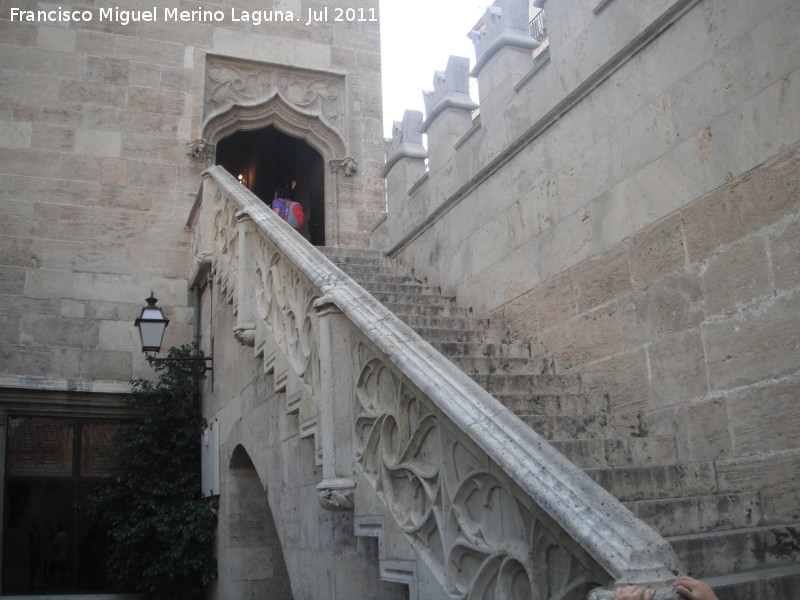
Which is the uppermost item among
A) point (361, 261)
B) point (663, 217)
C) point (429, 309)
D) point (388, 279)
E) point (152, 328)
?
point (361, 261)

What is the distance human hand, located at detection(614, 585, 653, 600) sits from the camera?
2232mm

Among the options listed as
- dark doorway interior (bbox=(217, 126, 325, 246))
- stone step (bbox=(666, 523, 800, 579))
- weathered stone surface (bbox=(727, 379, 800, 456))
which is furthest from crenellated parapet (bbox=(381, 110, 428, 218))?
Answer: dark doorway interior (bbox=(217, 126, 325, 246))

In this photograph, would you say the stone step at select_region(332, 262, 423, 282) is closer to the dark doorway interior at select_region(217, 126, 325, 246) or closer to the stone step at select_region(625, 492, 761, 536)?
the stone step at select_region(625, 492, 761, 536)

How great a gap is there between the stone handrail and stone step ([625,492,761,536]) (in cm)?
91

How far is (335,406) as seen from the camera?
4.65 m

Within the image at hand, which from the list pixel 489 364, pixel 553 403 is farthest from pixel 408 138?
pixel 553 403

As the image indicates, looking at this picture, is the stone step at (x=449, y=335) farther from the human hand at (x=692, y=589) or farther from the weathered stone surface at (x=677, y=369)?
the human hand at (x=692, y=589)

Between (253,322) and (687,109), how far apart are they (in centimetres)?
374

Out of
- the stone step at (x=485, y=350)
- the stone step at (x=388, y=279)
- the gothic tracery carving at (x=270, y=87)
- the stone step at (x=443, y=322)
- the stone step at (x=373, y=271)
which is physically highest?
the gothic tracery carving at (x=270, y=87)

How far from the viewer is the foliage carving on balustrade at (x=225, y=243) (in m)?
7.96

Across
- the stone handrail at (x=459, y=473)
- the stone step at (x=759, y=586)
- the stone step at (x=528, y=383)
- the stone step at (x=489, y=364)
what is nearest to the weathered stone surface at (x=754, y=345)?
the stone step at (x=528, y=383)

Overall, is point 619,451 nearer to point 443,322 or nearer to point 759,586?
point 759,586

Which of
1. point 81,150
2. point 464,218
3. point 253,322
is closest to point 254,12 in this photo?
point 81,150

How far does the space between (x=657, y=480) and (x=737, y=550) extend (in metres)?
0.79
